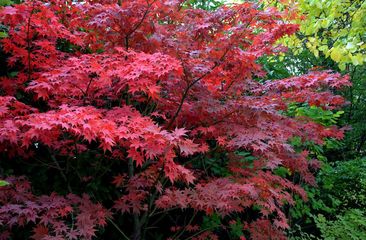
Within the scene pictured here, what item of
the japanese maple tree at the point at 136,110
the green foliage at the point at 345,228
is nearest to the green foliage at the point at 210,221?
the japanese maple tree at the point at 136,110

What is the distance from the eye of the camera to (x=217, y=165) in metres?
4.01

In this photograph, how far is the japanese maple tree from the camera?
7.57 feet

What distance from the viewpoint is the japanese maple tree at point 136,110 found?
231cm

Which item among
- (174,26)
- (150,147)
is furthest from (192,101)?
(150,147)

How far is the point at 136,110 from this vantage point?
2871mm

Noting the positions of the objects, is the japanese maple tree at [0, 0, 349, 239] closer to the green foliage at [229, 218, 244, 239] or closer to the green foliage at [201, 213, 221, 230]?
the green foliage at [201, 213, 221, 230]

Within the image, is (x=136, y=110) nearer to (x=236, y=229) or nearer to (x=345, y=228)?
→ (x=236, y=229)

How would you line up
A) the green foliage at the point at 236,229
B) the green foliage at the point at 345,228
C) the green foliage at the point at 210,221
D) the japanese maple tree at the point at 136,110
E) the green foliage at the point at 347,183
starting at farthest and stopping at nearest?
the green foliage at the point at 347,183, the green foliage at the point at 345,228, the green foliage at the point at 236,229, the green foliage at the point at 210,221, the japanese maple tree at the point at 136,110

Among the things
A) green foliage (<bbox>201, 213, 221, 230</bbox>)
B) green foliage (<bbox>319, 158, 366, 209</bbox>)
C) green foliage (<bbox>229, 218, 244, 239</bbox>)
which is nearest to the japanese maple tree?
green foliage (<bbox>201, 213, 221, 230</bbox>)

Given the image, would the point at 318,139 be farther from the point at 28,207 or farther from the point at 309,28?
the point at 28,207

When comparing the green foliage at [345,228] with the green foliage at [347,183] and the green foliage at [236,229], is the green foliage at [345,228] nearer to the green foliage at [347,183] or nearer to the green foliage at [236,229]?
the green foliage at [347,183]

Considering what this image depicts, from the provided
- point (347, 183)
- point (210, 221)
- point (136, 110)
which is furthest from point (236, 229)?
point (347, 183)

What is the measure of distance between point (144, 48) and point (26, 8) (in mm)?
1063

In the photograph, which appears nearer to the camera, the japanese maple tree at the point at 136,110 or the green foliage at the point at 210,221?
the japanese maple tree at the point at 136,110
